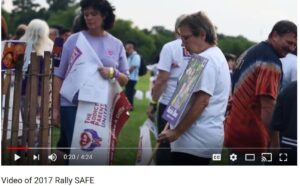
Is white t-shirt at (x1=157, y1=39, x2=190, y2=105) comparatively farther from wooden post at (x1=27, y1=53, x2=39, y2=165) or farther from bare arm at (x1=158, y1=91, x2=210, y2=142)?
bare arm at (x1=158, y1=91, x2=210, y2=142)

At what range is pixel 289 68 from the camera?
416 cm

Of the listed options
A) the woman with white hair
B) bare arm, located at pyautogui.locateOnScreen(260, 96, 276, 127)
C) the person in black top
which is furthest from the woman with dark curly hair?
the person in black top

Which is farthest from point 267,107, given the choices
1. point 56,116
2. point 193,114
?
point 56,116

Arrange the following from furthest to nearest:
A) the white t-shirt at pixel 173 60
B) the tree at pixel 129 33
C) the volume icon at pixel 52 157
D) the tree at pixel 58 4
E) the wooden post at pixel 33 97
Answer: the white t-shirt at pixel 173 60 → the wooden post at pixel 33 97 → the tree at pixel 129 33 → the tree at pixel 58 4 → the volume icon at pixel 52 157

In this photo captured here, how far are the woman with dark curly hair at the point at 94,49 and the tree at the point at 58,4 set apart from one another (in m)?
0.06

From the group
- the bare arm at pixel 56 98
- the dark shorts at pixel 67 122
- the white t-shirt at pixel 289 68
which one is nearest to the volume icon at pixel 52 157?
the dark shorts at pixel 67 122

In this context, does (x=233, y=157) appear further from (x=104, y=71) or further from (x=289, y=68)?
(x=104, y=71)

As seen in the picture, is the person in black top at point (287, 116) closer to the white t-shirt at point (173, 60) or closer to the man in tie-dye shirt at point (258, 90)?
the man in tie-dye shirt at point (258, 90)

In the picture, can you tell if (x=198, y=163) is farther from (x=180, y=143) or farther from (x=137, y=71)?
(x=137, y=71)

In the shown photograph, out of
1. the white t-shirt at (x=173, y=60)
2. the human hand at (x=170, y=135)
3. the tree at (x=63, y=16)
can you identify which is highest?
the tree at (x=63, y=16)

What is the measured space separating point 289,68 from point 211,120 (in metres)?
0.52

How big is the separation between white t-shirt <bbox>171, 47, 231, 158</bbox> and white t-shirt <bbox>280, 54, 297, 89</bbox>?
0.39 metres

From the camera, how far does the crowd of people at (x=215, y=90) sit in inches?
149
